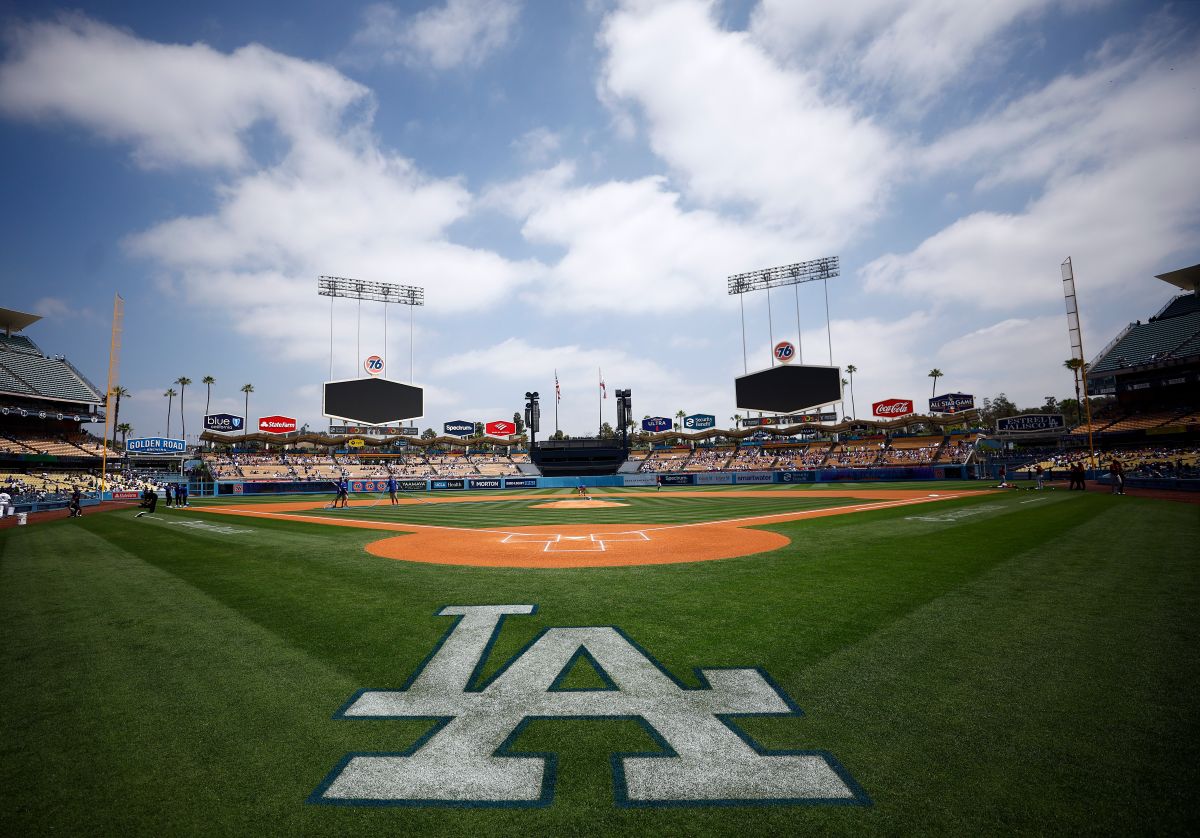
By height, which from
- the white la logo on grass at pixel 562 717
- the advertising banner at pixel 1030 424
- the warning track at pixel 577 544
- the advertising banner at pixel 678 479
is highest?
the advertising banner at pixel 1030 424

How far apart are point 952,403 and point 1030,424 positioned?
8.37 meters

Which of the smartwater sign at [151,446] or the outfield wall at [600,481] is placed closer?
the outfield wall at [600,481]

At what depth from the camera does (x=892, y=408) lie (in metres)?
66.1

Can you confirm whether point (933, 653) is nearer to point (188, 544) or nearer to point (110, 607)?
point (110, 607)

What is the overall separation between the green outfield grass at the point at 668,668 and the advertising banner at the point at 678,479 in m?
50.0

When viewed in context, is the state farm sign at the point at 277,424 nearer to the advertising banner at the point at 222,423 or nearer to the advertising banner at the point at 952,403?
the advertising banner at the point at 222,423

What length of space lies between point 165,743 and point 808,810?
14.9 feet

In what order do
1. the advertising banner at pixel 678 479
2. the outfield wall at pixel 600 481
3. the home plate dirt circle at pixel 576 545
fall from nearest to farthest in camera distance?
the home plate dirt circle at pixel 576 545, the outfield wall at pixel 600 481, the advertising banner at pixel 678 479

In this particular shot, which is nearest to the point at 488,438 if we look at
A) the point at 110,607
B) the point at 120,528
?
the point at 120,528

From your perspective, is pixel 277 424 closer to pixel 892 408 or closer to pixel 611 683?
pixel 611 683

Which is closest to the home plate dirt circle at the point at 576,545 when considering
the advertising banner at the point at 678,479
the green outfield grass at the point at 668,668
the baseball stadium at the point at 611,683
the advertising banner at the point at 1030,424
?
the baseball stadium at the point at 611,683

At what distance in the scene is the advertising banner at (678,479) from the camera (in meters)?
60.4

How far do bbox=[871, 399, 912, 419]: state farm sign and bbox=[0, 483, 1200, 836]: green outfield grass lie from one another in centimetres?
6130

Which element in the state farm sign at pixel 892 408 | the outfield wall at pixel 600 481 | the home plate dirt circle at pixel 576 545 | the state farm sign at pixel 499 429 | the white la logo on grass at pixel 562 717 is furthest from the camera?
the state farm sign at pixel 499 429
